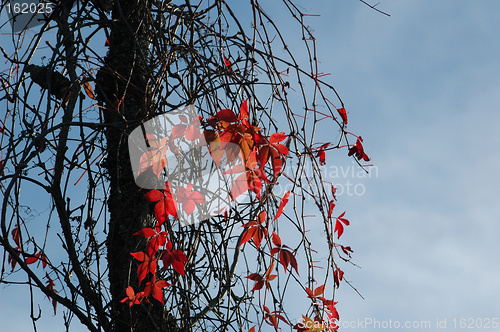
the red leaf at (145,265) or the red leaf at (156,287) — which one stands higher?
the red leaf at (145,265)

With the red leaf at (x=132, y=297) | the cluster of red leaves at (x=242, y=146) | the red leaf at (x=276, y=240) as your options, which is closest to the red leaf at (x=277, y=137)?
the cluster of red leaves at (x=242, y=146)

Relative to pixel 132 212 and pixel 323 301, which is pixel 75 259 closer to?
pixel 132 212

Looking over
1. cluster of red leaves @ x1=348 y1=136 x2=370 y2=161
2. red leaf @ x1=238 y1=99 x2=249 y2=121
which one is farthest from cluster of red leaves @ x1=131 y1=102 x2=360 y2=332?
cluster of red leaves @ x1=348 y1=136 x2=370 y2=161

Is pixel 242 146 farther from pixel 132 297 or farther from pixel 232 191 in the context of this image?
pixel 132 297

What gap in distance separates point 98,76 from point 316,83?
0.72 meters

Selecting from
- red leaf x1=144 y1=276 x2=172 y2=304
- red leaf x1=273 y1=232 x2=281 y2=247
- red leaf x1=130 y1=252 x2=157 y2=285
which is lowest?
red leaf x1=144 y1=276 x2=172 y2=304

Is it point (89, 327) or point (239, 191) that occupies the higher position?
point (239, 191)

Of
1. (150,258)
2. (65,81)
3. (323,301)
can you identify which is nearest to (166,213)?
(150,258)

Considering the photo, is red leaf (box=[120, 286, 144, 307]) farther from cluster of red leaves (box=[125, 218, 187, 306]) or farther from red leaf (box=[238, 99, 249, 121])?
red leaf (box=[238, 99, 249, 121])

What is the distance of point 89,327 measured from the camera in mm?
969

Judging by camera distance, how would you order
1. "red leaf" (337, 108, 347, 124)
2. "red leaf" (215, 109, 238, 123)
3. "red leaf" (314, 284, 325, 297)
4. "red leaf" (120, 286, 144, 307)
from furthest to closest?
1. "red leaf" (337, 108, 347, 124)
2. "red leaf" (314, 284, 325, 297)
3. "red leaf" (120, 286, 144, 307)
4. "red leaf" (215, 109, 238, 123)

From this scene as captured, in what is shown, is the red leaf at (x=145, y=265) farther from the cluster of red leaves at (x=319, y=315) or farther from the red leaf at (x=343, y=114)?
the red leaf at (x=343, y=114)

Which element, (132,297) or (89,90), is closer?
(132,297)

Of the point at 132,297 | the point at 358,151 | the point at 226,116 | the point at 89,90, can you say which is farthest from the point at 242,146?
the point at 89,90
